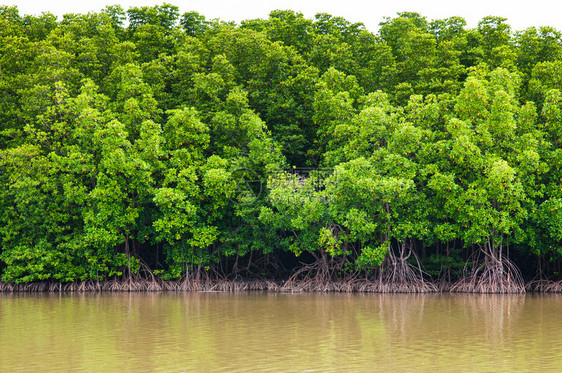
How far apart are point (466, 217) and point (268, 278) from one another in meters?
9.63

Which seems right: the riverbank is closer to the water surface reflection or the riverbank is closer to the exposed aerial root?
the exposed aerial root

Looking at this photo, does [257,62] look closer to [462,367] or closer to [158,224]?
[158,224]

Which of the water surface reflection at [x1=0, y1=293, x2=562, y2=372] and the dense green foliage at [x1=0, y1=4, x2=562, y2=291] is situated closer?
the water surface reflection at [x1=0, y1=293, x2=562, y2=372]

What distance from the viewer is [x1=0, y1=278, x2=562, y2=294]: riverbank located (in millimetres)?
25794

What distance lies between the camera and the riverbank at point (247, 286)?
25.8 m

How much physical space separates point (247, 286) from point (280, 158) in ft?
18.9

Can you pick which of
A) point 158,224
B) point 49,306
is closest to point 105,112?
point 158,224

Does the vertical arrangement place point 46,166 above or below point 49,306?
above

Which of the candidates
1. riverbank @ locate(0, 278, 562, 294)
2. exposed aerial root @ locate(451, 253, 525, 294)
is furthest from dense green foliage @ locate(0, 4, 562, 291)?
riverbank @ locate(0, 278, 562, 294)

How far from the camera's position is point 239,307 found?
20125mm

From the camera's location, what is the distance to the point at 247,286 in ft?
92.3

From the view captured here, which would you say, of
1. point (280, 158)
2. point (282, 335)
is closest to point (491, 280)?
point (280, 158)

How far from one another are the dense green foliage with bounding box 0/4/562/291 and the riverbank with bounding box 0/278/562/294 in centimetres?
46

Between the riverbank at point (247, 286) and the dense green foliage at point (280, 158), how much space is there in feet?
1.51
